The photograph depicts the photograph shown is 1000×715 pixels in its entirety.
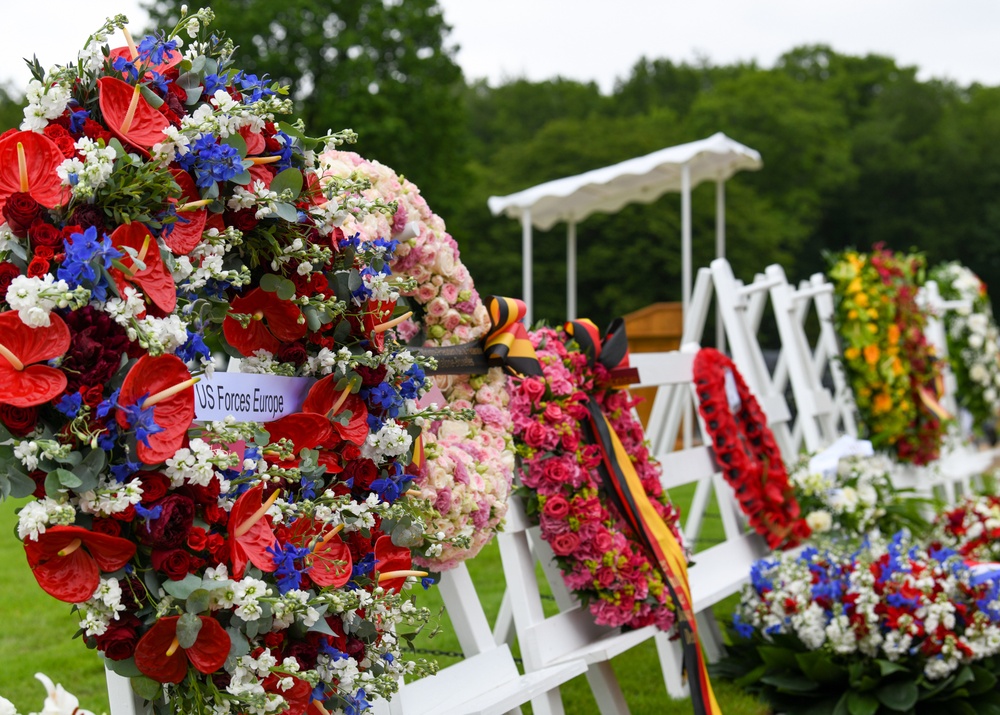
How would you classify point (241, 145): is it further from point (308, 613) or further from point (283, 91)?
point (308, 613)

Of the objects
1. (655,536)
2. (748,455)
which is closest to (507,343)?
(655,536)

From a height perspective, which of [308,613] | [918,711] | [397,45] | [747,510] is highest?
[397,45]

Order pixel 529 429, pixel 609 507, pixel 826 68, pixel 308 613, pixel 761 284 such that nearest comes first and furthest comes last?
pixel 308 613
pixel 529 429
pixel 609 507
pixel 761 284
pixel 826 68

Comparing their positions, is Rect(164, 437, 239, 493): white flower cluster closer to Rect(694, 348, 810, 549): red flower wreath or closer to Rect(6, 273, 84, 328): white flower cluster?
Rect(6, 273, 84, 328): white flower cluster

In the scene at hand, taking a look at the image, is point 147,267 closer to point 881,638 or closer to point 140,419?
point 140,419

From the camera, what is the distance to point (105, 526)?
1.88 metres

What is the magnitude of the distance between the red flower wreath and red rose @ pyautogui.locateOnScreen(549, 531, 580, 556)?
5.47ft

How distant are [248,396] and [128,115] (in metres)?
0.64

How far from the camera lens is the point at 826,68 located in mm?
43250

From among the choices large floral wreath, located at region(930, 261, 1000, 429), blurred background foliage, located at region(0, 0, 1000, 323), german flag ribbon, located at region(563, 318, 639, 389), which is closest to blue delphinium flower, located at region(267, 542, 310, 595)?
german flag ribbon, located at region(563, 318, 639, 389)

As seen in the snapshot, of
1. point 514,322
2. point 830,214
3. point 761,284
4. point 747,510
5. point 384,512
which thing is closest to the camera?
point 384,512

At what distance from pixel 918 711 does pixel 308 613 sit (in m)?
A: 3.05

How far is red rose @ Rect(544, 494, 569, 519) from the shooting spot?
3.58 metres

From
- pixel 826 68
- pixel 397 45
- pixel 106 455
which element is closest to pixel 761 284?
pixel 106 455
